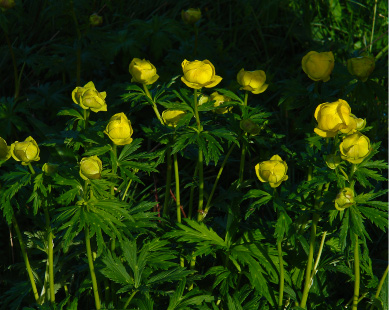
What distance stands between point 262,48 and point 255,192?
1.66 metres

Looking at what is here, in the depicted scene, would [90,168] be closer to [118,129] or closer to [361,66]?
[118,129]

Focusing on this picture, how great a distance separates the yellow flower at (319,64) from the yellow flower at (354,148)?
0.75 ft

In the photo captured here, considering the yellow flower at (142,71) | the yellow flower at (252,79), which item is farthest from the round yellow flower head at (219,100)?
the yellow flower at (142,71)

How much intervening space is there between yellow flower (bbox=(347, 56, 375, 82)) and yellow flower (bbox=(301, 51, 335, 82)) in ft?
0.27

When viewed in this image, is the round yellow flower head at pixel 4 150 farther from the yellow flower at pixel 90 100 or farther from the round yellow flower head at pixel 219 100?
the round yellow flower head at pixel 219 100

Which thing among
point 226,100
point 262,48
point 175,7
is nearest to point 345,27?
point 262,48

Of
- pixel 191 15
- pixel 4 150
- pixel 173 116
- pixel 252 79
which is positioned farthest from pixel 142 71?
pixel 191 15

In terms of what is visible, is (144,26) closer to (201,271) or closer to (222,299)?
(201,271)

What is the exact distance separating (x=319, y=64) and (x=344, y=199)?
36 centimetres

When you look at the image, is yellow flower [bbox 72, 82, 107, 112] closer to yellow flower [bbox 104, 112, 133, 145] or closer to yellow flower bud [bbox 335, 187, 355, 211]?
yellow flower [bbox 104, 112, 133, 145]

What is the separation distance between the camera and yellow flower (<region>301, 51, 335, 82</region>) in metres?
1.51

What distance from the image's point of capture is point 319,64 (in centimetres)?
151

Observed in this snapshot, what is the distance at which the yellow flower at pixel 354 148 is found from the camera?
1.34 metres

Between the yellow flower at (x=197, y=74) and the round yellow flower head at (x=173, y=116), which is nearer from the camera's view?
the yellow flower at (x=197, y=74)
